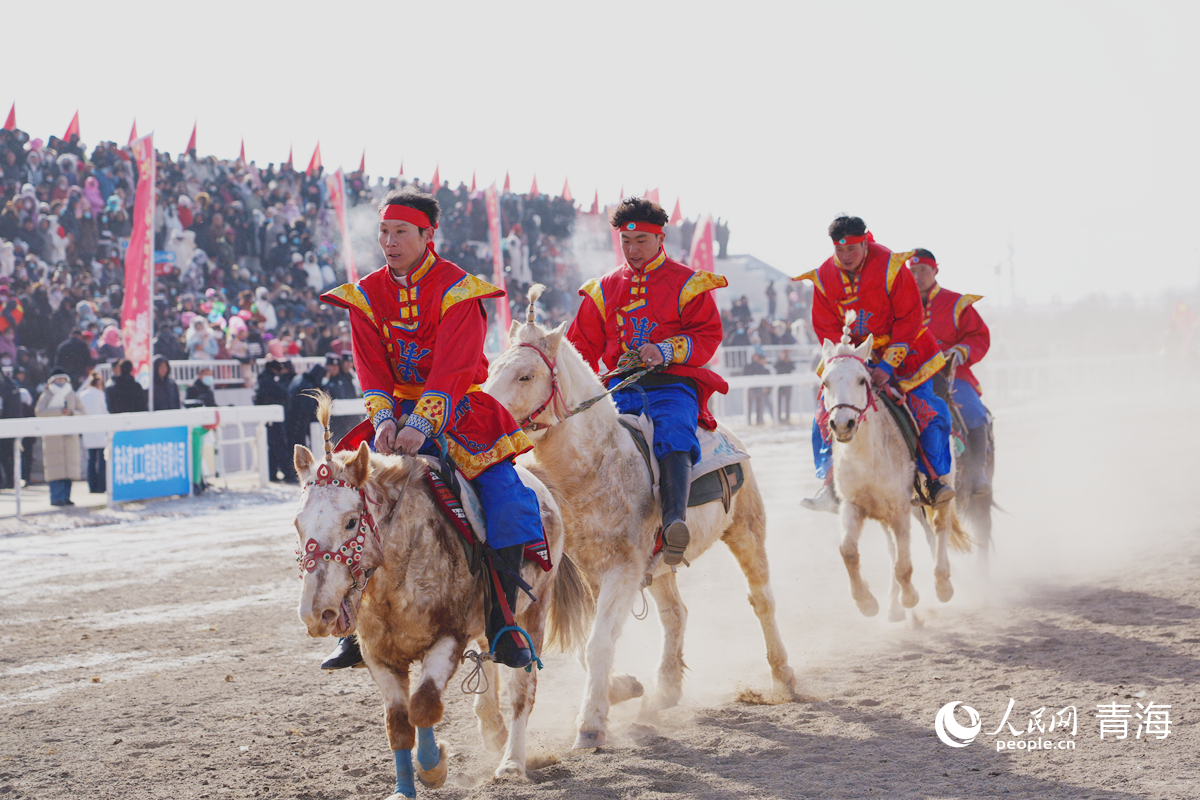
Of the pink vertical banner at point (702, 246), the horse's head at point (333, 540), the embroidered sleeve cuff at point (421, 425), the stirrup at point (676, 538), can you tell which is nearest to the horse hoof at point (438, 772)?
the horse's head at point (333, 540)

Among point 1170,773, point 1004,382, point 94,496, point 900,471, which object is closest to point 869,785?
point 1170,773

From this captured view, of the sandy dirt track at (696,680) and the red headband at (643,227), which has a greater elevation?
the red headband at (643,227)

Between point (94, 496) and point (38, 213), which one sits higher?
point (38, 213)

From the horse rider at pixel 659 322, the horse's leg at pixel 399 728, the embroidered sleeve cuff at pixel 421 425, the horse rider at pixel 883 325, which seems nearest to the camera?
the horse's leg at pixel 399 728

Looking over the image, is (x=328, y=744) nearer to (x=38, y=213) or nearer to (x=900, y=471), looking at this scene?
(x=900, y=471)

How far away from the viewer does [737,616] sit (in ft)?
26.9

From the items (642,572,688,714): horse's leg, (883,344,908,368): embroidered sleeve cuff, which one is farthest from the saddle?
(883,344,908,368): embroidered sleeve cuff

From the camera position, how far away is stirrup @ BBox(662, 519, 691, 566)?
217 inches

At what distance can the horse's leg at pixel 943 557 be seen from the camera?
809cm

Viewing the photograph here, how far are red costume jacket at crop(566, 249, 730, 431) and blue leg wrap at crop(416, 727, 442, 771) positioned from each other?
2.65 metres

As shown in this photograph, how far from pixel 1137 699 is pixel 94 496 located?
1287 centimetres

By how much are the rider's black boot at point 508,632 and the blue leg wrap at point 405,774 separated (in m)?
0.50

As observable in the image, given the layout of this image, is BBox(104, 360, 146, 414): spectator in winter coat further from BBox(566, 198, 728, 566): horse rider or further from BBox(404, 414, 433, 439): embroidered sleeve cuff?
BBox(404, 414, 433, 439): embroidered sleeve cuff

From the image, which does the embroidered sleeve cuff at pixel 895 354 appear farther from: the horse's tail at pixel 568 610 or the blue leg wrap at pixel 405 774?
the blue leg wrap at pixel 405 774
